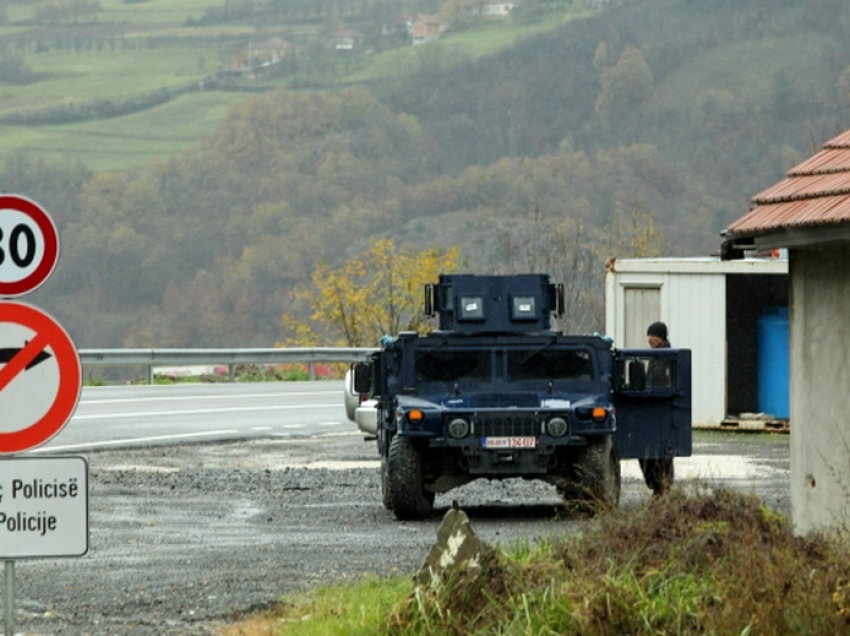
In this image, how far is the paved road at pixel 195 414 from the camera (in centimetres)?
2617

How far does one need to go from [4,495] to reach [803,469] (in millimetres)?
5481

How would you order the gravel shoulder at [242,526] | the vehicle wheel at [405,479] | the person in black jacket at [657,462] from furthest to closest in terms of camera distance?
the person in black jacket at [657,462] < the vehicle wheel at [405,479] < the gravel shoulder at [242,526]

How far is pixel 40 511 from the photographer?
8.25 metres

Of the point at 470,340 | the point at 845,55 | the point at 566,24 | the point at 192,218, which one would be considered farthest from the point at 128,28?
the point at 470,340

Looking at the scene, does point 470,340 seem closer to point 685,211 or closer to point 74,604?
point 74,604

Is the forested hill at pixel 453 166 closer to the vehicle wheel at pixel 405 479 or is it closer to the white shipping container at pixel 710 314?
the white shipping container at pixel 710 314

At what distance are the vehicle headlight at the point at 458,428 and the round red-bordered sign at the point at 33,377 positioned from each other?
752 centimetres

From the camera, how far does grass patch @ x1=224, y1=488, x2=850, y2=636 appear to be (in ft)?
24.3

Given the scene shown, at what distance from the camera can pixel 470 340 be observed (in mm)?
16703

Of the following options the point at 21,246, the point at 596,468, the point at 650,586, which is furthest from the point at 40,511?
the point at 596,468

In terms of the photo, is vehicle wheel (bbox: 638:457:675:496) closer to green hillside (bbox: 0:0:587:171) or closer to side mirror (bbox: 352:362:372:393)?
side mirror (bbox: 352:362:372:393)

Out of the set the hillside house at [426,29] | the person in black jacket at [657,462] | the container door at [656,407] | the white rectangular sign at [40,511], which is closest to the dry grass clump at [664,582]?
the white rectangular sign at [40,511]

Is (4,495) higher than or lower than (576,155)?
lower

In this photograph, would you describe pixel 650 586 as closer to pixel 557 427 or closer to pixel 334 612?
pixel 334 612
